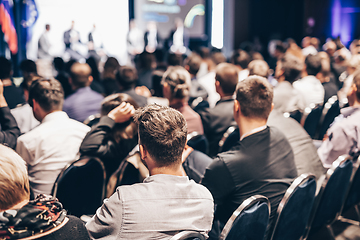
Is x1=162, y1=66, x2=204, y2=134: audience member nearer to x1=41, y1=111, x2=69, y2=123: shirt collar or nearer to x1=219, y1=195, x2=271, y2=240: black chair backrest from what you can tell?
x1=41, y1=111, x2=69, y2=123: shirt collar

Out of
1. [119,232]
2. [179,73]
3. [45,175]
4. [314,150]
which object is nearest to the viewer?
[119,232]

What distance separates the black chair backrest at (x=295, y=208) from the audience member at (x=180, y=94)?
1.46 metres

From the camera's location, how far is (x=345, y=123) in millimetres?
2541

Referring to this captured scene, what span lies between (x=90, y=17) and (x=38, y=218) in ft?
37.4

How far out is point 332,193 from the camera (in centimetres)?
216

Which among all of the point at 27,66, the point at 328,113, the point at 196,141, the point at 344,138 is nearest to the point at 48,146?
the point at 196,141

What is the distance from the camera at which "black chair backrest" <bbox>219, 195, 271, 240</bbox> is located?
1.37 meters

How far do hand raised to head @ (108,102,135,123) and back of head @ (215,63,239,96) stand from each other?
1.44m

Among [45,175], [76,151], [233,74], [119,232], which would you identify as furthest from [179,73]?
[119,232]

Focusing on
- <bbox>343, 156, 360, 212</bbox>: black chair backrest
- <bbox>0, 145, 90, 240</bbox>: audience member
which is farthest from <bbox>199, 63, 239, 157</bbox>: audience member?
<bbox>0, 145, 90, 240</bbox>: audience member

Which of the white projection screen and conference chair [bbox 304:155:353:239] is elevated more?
the white projection screen

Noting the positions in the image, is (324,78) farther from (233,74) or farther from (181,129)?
(181,129)

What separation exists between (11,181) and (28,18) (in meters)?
10.2

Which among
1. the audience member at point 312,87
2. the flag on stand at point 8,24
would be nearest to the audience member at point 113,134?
the audience member at point 312,87
